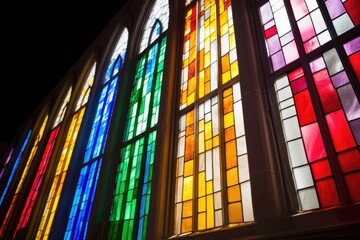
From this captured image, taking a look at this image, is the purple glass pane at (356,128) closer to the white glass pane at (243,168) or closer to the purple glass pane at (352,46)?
the purple glass pane at (352,46)

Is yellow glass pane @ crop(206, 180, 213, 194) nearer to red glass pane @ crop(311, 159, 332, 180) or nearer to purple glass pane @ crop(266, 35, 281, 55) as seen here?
red glass pane @ crop(311, 159, 332, 180)

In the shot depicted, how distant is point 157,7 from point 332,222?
6.68 meters

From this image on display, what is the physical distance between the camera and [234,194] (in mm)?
2891

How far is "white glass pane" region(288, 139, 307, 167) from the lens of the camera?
2508 mm

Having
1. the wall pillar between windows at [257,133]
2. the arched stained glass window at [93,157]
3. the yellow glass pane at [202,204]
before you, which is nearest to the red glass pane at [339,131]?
the wall pillar between windows at [257,133]

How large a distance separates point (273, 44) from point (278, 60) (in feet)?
0.91

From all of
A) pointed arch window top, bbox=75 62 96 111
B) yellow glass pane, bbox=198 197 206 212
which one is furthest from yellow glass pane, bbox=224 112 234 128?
pointed arch window top, bbox=75 62 96 111

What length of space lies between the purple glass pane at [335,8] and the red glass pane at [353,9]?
0.05m

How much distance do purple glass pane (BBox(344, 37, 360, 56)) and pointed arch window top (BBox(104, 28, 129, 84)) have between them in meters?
5.88

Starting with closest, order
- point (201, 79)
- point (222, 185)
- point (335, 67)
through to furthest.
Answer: point (335, 67)
point (222, 185)
point (201, 79)

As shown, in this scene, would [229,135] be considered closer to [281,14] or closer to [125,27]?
[281,14]

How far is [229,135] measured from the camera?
329 cm

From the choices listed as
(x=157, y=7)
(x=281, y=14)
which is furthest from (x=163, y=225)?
(x=157, y=7)

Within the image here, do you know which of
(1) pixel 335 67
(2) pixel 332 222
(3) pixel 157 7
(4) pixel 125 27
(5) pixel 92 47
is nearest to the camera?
(2) pixel 332 222
